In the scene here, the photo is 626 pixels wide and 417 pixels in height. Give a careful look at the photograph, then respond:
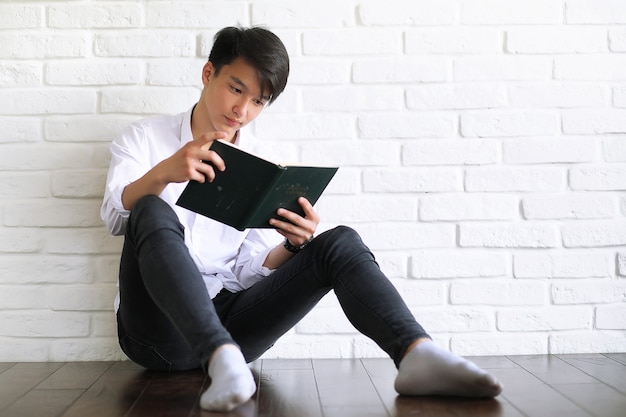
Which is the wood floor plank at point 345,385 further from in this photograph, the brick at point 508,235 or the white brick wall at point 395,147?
the brick at point 508,235

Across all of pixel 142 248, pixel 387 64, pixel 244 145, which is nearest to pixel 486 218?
pixel 387 64

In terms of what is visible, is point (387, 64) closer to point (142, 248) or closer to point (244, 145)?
point (244, 145)

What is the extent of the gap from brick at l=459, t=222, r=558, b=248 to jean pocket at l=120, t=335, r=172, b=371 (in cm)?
101

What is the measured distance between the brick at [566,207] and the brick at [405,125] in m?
0.36

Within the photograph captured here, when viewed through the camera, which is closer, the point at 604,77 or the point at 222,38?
the point at 222,38

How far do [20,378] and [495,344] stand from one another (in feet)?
4.75

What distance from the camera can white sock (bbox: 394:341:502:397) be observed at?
5.33 feet

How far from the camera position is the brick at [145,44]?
2.39 m

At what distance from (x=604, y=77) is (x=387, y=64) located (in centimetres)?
72

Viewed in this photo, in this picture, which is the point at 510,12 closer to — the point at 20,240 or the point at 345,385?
the point at 345,385

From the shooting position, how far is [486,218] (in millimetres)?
2434

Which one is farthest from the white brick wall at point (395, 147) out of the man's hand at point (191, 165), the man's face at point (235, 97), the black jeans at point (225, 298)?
the man's hand at point (191, 165)

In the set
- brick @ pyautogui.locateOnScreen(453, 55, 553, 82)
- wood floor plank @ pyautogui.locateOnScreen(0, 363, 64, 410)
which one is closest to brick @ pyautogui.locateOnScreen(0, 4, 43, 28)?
wood floor plank @ pyautogui.locateOnScreen(0, 363, 64, 410)

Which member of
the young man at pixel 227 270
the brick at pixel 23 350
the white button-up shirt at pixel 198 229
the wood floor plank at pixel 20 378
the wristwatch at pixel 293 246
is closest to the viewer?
the young man at pixel 227 270
